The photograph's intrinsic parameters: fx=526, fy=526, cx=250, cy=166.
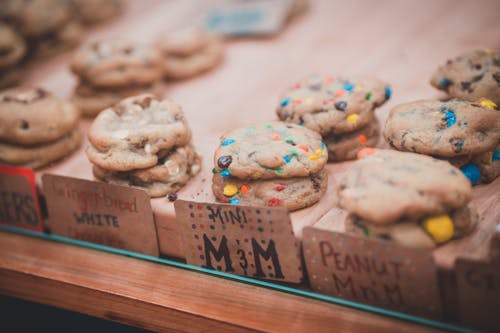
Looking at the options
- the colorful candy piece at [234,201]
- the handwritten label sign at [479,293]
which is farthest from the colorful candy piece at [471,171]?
the colorful candy piece at [234,201]

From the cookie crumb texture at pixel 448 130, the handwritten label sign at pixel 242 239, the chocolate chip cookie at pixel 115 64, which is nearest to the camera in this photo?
the handwritten label sign at pixel 242 239

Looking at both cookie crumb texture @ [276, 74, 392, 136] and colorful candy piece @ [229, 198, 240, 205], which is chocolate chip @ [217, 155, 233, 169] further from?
cookie crumb texture @ [276, 74, 392, 136]

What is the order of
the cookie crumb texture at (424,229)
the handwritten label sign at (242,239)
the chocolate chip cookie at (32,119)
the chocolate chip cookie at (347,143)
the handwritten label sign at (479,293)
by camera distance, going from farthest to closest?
1. the chocolate chip cookie at (32,119)
2. the chocolate chip cookie at (347,143)
3. the handwritten label sign at (242,239)
4. the cookie crumb texture at (424,229)
5. the handwritten label sign at (479,293)

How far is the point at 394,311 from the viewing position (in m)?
1.40

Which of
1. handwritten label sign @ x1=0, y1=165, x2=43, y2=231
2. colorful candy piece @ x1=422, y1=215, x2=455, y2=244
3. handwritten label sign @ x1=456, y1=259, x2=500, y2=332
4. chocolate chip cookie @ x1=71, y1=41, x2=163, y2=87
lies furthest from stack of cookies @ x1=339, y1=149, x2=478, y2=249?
chocolate chip cookie @ x1=71, y1=41, x2=163, y2=87

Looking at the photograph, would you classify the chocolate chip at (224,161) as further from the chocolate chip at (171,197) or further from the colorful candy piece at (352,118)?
the colorful candy piece at (352,118)

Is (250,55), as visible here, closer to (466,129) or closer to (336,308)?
(466,129)

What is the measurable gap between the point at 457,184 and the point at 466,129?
0.31 meters

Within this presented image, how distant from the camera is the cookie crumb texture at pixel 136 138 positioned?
1743 mm

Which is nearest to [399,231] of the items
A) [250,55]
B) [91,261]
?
[91,261]

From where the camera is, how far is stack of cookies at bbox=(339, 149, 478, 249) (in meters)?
1.29

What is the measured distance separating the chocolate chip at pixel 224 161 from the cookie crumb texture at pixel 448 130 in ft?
1.68

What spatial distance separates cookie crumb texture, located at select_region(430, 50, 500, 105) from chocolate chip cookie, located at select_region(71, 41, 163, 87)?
1.31m

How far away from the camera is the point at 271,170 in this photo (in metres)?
1.61
